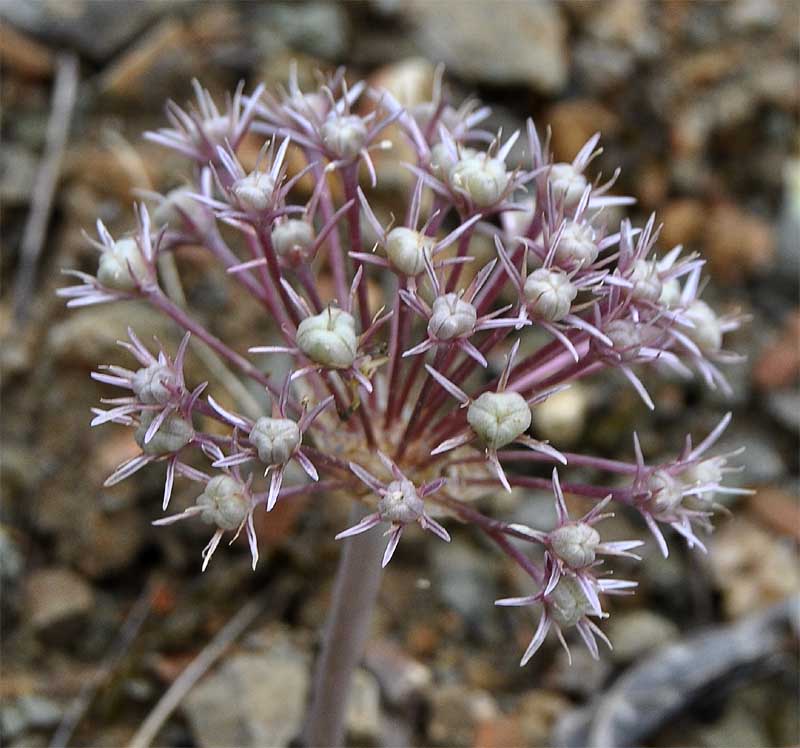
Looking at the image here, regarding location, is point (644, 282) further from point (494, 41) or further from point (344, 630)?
point (494, 41)

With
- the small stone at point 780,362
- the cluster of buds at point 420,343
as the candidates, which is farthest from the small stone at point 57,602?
the small stone at point 780,362

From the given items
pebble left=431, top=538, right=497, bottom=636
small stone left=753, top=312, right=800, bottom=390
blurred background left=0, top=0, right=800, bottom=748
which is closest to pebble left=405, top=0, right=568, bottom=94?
blurred background left=0, top=0, right=800, bottom=748

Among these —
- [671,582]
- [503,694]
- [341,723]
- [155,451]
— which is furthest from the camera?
[671,582]

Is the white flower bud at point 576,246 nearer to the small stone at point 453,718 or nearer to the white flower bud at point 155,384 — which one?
the white flower bud at point 155,384

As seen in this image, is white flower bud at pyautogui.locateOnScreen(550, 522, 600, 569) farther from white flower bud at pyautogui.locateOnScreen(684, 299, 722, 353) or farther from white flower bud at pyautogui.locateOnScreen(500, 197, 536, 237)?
white flower bud at pyautogui.locateOnScreen(500, 197, 536, 237)

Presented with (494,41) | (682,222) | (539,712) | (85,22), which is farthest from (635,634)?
(85,22)

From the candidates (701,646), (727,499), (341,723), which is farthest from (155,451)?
(727,499)

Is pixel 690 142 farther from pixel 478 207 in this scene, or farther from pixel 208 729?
pixel 208 729
